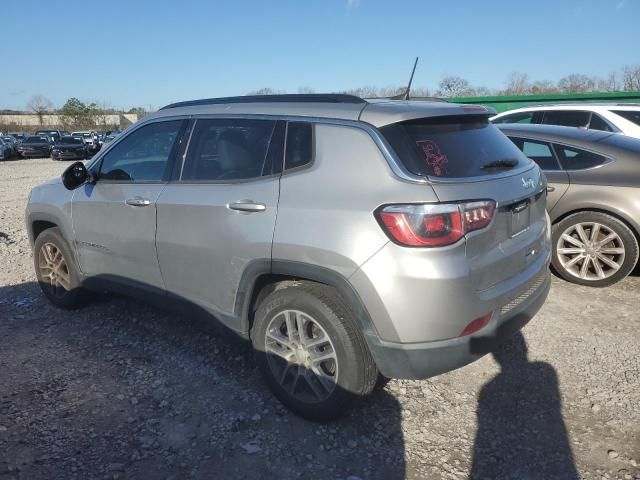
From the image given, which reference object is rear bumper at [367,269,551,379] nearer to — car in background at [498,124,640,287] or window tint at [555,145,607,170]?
car in background at [498,124,640,287]

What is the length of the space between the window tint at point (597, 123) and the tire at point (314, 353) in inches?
312

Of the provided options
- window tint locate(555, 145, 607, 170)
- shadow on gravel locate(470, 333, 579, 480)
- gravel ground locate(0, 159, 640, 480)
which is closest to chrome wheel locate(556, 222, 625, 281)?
window tint locate(555, 145, 607, 170)

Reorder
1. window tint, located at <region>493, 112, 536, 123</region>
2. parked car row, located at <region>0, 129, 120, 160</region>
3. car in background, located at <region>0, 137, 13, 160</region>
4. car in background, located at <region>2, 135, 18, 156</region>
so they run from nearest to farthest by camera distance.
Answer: window tint, located at <region>493, 112, 536, 123</region> → parked car row, located at <region>0, 129, 120, 160</region> → car in background, located at <region>0, 137, 13, 160</region> → car in background, located at <region>2, 135, 18, 156</region>

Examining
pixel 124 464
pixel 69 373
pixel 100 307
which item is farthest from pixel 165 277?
pixel 100 307

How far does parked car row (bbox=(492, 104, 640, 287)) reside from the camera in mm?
4676

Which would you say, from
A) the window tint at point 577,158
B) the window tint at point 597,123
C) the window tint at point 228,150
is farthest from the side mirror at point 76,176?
the window tint at point 597,123

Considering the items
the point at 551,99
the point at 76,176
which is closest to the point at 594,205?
the point at 76,176

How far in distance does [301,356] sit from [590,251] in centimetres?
347

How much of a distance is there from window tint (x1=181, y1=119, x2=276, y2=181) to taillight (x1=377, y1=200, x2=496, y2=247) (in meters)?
0.89

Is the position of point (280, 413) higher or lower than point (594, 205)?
lower

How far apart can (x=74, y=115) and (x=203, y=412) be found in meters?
72.3

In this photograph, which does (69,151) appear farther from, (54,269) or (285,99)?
(285,99)

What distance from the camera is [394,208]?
240cm

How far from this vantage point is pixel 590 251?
4.89 meters
